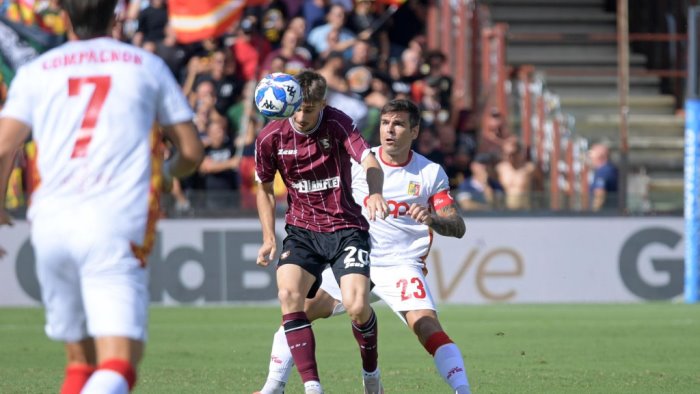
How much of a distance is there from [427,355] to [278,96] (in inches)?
186

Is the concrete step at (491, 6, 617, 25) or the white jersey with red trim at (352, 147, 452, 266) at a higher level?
the concrete step at (491, 6, 617, 25)

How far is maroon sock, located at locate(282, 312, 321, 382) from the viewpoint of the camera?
8469 millimetres

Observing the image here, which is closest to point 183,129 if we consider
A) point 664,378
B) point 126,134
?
point 126,134

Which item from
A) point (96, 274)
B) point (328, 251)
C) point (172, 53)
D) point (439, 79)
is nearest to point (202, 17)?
point (172, 53)

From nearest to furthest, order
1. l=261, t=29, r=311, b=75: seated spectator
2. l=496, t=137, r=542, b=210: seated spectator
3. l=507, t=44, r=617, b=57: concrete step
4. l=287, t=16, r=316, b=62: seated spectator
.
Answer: l=261, t=29, r=311, b=75: seated spectator → l=287, t=16, r=316, b=62: seated spectator → l=496, t=137, r=542, b=210: seated spectator → l=507, t=44, r=617, b=57: concrete step

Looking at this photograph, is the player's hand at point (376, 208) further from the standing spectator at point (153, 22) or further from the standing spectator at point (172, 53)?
the standing spectator at point (153, 22)

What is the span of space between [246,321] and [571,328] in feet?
12.7

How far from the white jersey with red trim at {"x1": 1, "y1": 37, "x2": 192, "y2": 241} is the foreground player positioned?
10.5 ft

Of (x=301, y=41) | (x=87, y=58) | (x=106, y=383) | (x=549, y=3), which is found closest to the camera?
(x=106, y=383)

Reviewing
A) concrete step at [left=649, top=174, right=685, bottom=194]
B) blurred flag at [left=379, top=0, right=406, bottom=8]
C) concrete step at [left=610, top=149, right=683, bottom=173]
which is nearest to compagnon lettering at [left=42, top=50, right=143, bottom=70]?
blurred flag at [left=379, top=0, right=406, bottom=8]

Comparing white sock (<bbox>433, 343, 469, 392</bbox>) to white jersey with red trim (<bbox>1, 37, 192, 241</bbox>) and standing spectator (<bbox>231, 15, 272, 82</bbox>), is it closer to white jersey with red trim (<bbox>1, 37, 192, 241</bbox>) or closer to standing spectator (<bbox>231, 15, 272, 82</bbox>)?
white jersey with red trim (<bbox>1, 37, 192, 241</bbox>)

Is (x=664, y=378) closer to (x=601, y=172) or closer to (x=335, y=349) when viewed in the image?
(x=335, y=349)

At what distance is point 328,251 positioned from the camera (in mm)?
8812

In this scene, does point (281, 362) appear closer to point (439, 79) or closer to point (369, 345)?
point (369, 345)
